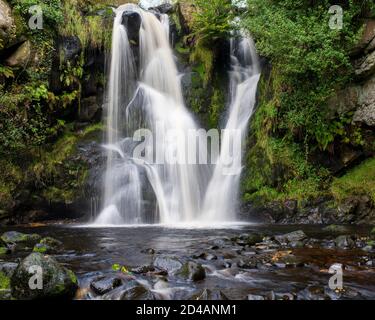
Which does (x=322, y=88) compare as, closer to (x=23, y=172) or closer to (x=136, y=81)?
(x=136, y=81)

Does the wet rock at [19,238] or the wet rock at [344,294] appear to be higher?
the wet rock at [344,294]

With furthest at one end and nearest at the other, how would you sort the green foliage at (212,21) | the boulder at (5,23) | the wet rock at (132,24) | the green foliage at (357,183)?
the wet rock at (132,24), the green foliage at (212,21), the boulder at (5,23), the green foliage at (357,183)

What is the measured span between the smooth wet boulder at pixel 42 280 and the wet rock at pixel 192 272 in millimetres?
1472

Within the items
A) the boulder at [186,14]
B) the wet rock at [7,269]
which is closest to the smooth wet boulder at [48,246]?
the wet rock at [7,269]

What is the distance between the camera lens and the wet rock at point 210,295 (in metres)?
4.48

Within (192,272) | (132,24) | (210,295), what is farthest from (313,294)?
(132,24)

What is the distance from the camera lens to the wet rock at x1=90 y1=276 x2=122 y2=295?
4.80 meters

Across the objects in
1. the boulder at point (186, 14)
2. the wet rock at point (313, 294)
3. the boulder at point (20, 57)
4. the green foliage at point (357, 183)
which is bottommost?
the wet rock at point (313, 294)

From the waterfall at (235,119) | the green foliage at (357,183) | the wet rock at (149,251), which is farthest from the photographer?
the waterfall at (235,119)

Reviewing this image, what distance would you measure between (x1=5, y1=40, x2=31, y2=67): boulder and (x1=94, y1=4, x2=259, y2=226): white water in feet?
10.3

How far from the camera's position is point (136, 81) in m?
14.9

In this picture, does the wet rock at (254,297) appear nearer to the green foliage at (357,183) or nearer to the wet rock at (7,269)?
the wet rock at (7,269)

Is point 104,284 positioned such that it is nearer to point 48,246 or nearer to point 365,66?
point 48,246

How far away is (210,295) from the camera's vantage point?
179 inches
